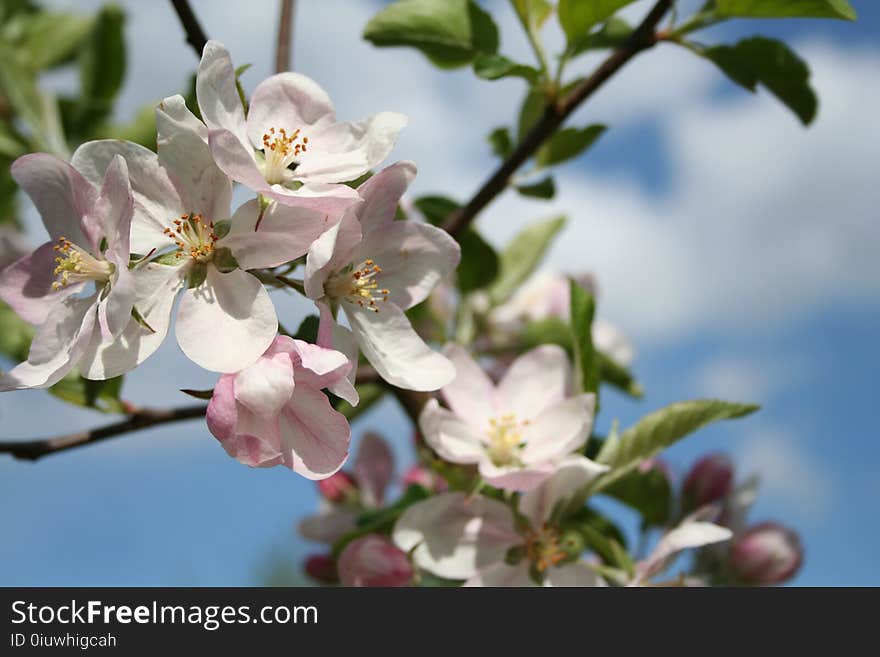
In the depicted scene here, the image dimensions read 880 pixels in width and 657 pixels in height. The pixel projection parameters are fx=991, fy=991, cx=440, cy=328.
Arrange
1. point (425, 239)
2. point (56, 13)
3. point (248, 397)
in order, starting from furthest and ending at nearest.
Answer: point (56, 13) < point (425, 239) < point (248, 397)

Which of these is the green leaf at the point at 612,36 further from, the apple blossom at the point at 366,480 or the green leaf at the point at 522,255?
the apple blossom at the point at 366,480

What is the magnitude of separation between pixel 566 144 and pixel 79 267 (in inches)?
35.5

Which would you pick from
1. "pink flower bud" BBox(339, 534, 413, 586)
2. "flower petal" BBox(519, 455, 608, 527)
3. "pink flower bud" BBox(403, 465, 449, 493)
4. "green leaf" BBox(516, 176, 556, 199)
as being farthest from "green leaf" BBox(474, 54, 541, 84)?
"pink flower bud" BBox(403, 465, 449, 493)

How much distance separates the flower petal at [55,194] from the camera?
106cm

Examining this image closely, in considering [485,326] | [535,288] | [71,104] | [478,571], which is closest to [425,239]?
[478,571]

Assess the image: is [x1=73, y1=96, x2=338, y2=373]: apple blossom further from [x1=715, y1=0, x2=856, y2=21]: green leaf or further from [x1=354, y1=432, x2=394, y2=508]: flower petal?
[x1=354, y1=432, x2=394, y2=508]: flower petal

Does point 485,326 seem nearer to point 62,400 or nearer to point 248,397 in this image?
point 62,400

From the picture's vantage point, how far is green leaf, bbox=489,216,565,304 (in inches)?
81.6

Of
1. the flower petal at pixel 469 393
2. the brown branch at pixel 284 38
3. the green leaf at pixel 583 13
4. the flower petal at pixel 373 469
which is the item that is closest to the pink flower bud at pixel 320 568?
the flower petal at pixel 373 469

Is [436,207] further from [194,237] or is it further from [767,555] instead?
[767,555]

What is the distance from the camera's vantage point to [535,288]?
225 centimetres
